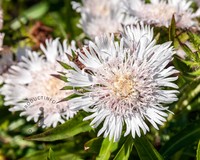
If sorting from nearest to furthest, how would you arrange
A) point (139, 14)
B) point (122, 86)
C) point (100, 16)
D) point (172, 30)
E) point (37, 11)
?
1. point (122, 86)
2. point (172, 30)
3. point (139, 14)
4. point (100, 16)
5. point (37, 11)

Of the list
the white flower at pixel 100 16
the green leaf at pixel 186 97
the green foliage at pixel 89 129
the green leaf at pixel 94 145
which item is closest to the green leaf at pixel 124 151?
the green foliage at pixel 89 129

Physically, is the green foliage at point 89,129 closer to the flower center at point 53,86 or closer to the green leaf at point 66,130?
the green leaf at point 66,130

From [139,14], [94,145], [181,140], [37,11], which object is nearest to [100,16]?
[139,14]

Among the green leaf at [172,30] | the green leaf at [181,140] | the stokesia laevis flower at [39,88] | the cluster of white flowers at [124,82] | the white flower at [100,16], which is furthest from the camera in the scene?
the white flower at [100,16]

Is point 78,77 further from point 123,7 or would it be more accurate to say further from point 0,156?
point 0,156

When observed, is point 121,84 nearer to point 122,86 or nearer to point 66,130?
point 122,86

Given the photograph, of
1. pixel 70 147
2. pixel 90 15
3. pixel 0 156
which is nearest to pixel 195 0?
pixel 90 15
